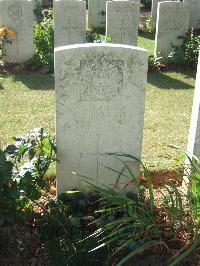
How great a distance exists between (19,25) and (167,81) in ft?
10.9

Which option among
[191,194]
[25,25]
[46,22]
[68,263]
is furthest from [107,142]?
[46,22]

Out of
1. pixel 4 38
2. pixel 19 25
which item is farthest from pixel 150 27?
pixel 4 38

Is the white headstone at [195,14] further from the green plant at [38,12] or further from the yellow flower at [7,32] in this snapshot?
the yellow flower at [7,32]

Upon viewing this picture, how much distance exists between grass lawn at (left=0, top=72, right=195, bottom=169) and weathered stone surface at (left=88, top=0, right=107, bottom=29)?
197 inches

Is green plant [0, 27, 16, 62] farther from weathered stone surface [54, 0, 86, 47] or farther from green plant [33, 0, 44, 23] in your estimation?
green plant [33, 0, 44, 23]

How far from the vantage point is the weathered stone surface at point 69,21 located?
29.0 ft

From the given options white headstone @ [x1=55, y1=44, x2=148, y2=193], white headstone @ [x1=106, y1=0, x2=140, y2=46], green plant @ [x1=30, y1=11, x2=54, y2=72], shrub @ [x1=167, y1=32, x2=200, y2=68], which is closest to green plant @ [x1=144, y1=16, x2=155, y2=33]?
shrub @ [x1=167, y1=32, x2=200, y2=68]

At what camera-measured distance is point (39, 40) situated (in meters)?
9.32

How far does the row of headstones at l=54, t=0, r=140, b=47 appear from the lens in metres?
8.85

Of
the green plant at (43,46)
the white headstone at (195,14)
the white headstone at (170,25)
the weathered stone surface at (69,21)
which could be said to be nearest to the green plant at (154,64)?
the white headstone at (170,25)

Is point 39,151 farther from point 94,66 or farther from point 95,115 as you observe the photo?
point 94,66

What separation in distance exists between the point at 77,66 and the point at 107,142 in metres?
0.81

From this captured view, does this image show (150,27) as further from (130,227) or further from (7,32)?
(130,227)

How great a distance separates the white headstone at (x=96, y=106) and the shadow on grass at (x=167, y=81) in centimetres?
433
